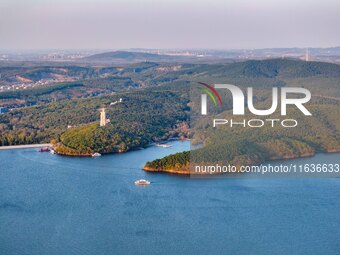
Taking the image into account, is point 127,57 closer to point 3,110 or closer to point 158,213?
point 3,110

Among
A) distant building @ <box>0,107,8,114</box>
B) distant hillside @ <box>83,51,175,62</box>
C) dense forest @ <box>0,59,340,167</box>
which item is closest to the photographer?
dense forest @ <box>0,59,340,167</box>

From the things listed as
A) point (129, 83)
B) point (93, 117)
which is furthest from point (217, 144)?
point (129, 83)

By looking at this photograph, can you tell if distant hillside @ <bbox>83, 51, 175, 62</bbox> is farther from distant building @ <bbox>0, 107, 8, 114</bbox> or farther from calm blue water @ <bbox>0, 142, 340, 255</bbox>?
calm blue water @ <bbox>0, 142, 340, 255</bbox>

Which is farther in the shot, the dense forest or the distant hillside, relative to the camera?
the distant hillside

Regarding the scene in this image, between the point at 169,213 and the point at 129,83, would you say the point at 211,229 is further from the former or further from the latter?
the point at 129,83

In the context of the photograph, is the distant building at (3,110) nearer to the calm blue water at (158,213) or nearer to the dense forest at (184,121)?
the dense forest at (184,121)

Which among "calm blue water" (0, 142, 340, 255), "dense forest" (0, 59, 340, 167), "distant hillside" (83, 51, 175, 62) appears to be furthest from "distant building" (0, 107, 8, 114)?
"distant hillside" (83, 51, 175, 62)

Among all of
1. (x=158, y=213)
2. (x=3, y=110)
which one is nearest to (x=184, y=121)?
(x=3, y=110)

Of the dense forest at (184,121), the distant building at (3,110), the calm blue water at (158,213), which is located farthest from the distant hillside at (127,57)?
the calm blue water at (158,213)

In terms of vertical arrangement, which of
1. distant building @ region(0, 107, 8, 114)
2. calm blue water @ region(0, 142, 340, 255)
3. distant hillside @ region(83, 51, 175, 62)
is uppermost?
distant hillside @ region(83, 51, 175, 62)
